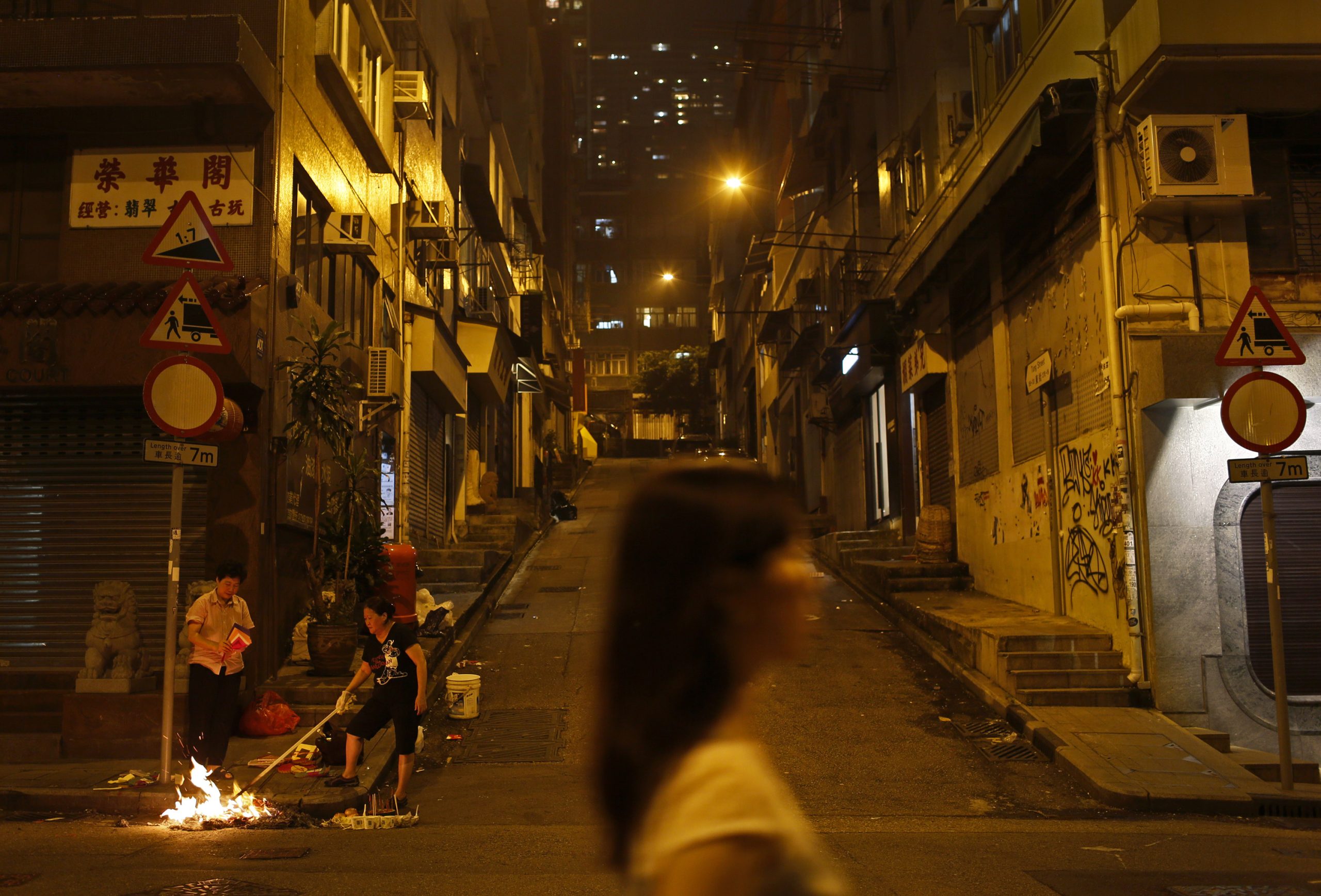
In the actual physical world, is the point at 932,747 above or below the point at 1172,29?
below

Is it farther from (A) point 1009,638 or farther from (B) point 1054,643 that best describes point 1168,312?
(A) point 1009,638

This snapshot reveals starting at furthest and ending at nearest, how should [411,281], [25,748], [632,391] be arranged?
[632,391] → [411,281] → [25,748]

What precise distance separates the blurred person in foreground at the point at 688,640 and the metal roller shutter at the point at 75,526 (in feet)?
36.0

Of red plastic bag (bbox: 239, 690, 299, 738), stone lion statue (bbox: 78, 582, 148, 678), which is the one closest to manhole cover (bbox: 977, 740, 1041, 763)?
red plastic bag (bbox: 239, 690, 299, 738)

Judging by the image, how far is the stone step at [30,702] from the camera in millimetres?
10852

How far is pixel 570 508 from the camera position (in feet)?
100

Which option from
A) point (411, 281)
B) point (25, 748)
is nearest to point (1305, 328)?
point (25, 748)

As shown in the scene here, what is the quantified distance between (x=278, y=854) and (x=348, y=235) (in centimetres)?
1038

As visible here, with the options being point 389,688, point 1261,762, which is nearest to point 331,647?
point 389,688

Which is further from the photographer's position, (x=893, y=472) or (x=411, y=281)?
(x=893, y=472)

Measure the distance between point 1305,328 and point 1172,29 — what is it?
325cm

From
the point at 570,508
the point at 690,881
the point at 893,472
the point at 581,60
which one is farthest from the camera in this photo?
the point at 581,60

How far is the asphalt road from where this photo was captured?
6195 mm

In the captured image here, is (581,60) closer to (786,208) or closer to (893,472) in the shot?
(786,208)
